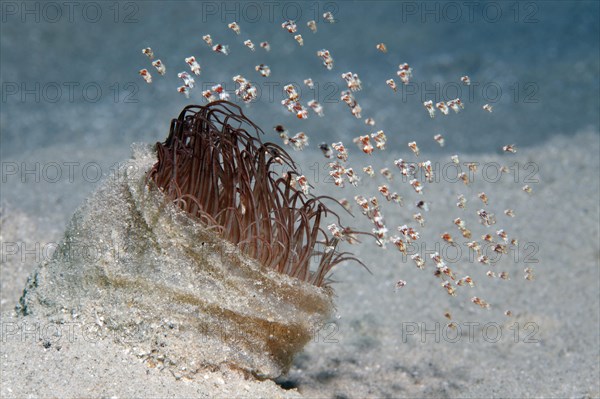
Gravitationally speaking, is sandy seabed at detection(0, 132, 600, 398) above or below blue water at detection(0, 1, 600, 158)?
below

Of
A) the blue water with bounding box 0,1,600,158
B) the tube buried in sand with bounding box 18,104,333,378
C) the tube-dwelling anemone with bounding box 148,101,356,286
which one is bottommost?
the tube buried in sand with bounding box 18,104,333,378

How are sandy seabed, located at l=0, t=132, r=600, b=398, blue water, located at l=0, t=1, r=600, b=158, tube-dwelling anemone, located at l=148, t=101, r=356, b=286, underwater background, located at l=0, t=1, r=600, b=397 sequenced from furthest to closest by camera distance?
blue water, located at l=0, t=1, r=600, b=158, underwater background, located at l=0, t=1, r=600, b=397, tube-dwelling anemone, located at l=148, t=101, r=356, b=286, sandy seabed, located at l=0, t=132, r=600, b=398

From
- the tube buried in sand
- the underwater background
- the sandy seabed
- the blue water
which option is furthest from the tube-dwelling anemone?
the blue water

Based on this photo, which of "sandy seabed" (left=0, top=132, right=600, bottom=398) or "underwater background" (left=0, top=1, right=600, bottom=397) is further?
"underwater background" (left=0, top=1, right=600, bottom=397)

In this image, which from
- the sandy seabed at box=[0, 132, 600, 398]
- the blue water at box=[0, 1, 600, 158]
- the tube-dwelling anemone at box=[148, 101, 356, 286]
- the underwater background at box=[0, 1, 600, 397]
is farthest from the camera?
the blue water at box=[0, 1, 600, 158]

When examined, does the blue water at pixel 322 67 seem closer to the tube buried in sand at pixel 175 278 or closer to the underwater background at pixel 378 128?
the underwater background at pixel 378 128

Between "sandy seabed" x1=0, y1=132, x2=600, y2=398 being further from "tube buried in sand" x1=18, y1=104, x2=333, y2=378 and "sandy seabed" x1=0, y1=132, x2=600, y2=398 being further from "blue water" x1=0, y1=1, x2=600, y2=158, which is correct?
Result: "blue water" x1=0, y1=1, x2=600, y2=158

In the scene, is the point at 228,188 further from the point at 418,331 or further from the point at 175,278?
the point at 418,331
